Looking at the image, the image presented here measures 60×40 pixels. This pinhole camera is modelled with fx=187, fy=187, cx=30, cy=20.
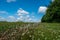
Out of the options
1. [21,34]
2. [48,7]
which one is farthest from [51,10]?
[21,34]

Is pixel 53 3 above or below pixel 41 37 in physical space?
above

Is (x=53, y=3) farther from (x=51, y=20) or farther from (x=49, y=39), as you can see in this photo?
(x=49, y=39)

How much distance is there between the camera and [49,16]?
53.5 metres

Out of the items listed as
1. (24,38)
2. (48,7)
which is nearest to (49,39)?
(24,38)

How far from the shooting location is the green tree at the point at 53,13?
51.7 m

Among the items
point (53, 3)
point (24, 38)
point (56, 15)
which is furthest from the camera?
point (53, 3)

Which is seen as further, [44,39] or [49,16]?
[49,16]

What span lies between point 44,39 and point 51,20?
137ft

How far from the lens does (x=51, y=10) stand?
180 feet

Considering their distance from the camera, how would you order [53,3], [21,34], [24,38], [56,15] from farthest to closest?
1. [53,3]
2. [56,15]
3. [21,34]
4. [24,38]

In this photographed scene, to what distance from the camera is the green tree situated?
51.7 metres

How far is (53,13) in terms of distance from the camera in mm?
52594

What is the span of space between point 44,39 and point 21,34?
1.54 m

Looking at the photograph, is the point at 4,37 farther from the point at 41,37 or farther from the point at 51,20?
the point at 51,20
